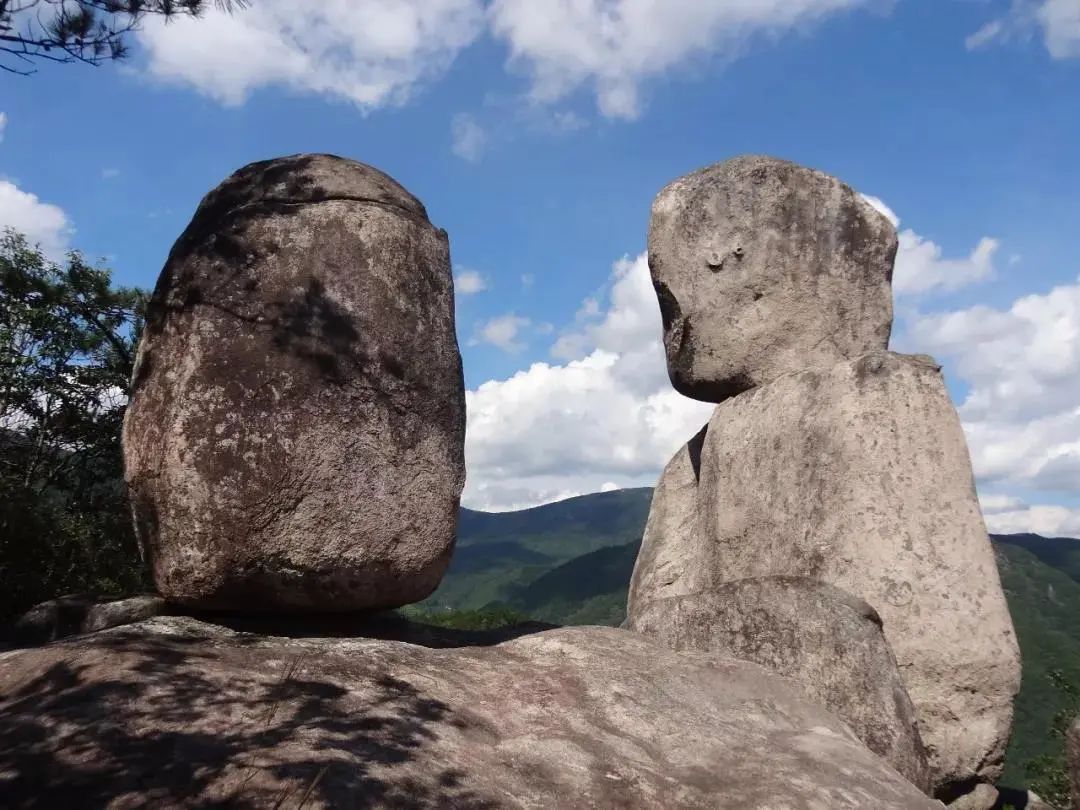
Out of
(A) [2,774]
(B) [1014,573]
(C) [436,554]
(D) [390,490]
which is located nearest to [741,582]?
(C) [436,554]

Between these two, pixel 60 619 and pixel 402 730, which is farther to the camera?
pixel 60 619

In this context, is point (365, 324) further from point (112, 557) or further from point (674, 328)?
point (112, 557)

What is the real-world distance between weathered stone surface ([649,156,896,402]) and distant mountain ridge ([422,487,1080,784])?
2.46 m

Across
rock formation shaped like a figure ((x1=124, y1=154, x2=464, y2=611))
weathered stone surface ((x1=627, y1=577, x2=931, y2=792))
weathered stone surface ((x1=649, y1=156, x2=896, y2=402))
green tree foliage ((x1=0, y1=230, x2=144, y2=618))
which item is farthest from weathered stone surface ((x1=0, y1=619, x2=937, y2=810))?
green tree foliage ((x1=0, y1=230, x2=144, y2=618))

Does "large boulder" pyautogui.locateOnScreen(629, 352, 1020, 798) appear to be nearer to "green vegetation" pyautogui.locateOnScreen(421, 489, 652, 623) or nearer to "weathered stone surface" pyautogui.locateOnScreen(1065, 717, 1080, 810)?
"weathered stone surface" pyautogui.locateOnScreen(1065, 717, 1080, 810)

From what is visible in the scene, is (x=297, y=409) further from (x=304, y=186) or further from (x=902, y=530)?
(x=902, y=530)

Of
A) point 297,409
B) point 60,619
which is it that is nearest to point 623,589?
point 60,619

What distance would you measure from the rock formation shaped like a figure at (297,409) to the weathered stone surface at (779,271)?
397 centimetres

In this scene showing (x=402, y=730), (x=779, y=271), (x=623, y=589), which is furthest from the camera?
(x=623, y=589)

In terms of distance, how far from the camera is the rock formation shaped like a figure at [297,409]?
5418 millimetres

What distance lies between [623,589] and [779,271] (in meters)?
78.4

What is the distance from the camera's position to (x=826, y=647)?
6.30m

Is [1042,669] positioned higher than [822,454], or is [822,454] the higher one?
[1042,669]

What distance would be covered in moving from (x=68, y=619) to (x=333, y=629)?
2848 millimetres
